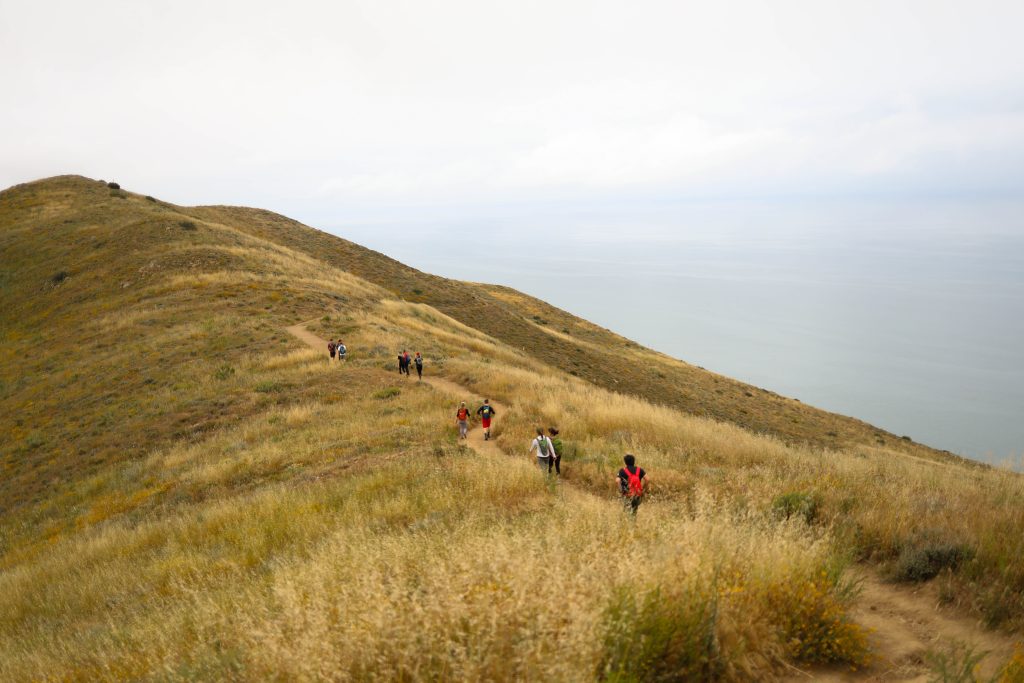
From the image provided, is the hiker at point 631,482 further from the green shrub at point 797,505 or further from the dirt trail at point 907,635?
the dirt trail at point 907,635

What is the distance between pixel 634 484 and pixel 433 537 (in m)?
3.32

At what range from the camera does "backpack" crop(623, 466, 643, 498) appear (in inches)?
294

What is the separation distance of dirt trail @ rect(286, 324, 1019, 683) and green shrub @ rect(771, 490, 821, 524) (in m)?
1.07

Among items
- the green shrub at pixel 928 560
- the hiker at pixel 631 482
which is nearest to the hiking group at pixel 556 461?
the hiker at pixel 631 482

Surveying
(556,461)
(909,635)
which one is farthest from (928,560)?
(556,461)

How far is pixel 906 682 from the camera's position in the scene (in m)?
3.83

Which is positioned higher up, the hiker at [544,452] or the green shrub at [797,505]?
the green shrub at [797,505]

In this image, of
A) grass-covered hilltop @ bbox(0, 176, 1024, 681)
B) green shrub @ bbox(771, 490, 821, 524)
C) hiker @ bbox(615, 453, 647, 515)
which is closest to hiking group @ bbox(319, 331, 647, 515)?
hiker @ bbox(615, 453, 647, 515)

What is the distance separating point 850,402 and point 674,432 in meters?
153

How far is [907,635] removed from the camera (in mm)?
4410

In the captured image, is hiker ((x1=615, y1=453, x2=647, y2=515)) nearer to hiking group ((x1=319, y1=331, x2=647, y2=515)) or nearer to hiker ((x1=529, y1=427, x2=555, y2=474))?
hiking group ((x1=319, y1=331, x2=647, y2=515))

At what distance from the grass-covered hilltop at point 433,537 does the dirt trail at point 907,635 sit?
27 millimetres

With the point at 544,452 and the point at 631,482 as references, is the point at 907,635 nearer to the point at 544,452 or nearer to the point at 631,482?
the point at 631,482

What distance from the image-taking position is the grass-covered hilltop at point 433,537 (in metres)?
3.57
